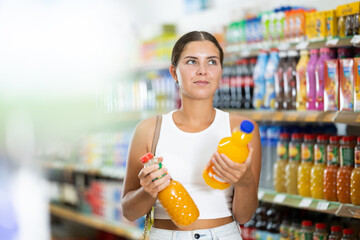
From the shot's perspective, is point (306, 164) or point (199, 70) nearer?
point (199, 70)

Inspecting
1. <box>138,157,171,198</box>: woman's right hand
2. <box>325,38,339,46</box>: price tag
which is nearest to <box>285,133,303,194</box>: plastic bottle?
<box>325,38,339,46</box>: price tag

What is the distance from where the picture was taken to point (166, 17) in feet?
18.8

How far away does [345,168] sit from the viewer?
284 centimetres

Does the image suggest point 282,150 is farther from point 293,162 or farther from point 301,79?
point 301,79

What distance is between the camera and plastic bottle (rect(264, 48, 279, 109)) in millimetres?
3402

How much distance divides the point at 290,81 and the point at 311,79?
0.23m

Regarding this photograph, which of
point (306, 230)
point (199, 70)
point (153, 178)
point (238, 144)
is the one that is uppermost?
point (199, 70)

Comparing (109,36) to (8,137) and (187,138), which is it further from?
(187,138)

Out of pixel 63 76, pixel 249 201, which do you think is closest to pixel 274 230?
pixel 249 201

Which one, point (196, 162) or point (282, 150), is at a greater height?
point (196, 162)

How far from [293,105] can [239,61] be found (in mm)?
715

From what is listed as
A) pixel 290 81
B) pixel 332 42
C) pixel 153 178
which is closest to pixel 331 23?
pixel 332 42

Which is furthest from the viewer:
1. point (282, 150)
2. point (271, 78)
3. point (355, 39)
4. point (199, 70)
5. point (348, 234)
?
point (271, 78)

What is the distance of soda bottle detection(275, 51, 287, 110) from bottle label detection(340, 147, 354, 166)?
623 mm
